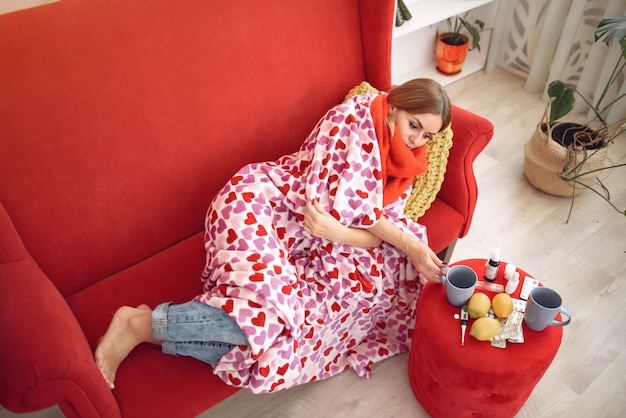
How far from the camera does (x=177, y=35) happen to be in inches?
56.0

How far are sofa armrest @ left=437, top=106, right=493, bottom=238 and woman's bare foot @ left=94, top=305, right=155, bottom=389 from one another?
103cm

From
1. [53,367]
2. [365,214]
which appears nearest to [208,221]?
[365,214]

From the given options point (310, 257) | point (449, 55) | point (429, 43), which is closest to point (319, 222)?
point (310, 257)

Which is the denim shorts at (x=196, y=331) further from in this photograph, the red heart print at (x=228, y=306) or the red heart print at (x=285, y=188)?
the red heart print at (x=285, y=188)

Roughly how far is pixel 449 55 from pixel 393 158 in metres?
1.65

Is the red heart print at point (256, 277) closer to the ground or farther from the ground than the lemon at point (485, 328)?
farther from the ground

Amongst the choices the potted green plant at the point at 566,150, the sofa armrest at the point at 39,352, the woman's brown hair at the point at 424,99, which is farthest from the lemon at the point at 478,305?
the potted green plant at the point at 566,150

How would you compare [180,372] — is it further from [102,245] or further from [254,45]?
[254,45]

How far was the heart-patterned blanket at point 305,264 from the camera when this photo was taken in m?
1.24

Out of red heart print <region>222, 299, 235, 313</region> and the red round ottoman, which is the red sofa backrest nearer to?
red heart print <region>222, 299, 235, 313</region>

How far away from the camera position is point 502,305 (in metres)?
1.27

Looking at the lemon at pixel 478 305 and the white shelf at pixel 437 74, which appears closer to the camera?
the lemon at pixel 478 305

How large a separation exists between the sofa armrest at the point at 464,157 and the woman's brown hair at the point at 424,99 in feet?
0.57

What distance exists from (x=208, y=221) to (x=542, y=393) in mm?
1203
